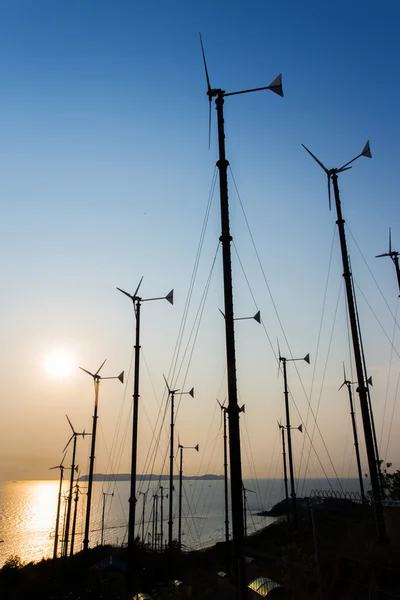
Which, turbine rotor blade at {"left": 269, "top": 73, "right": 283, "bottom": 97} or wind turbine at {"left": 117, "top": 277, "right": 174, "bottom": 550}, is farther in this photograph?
wind turbine at {"left": 117, "top": 277, "right": 174, "bottom": 550}

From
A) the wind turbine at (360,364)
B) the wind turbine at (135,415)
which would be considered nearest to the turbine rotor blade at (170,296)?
the wind turbine at (135,415)

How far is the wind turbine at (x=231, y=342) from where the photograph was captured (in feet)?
31.7

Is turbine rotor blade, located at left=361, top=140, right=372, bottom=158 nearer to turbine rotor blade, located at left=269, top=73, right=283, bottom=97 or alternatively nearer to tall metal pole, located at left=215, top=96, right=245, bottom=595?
turbine rotor blade, located at left=269, top=73, right=283, bottom=97

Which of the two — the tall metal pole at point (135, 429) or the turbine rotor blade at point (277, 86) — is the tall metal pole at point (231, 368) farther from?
the tall metal pole at point (135, 429)

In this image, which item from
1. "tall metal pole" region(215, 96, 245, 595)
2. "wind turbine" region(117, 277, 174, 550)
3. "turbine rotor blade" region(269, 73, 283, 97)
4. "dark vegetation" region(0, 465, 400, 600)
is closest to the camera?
"dark vegetation" region(0, 465, 400, 600)

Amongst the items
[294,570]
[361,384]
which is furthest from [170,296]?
[294,570]

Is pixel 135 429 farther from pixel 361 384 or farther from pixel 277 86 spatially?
pixel 277 86

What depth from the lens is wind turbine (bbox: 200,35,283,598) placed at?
9665 mm

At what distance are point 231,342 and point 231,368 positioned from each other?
2.60 feet

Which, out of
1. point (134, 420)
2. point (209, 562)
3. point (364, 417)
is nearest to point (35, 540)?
point (209, 562)

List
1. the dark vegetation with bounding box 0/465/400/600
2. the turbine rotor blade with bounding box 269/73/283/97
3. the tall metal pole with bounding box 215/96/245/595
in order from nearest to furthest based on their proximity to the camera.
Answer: the dark vegetation with bounding box 0/465/400/600, the tall metal pole with bounding box 215/96/245/595, the turbine rotor blade with bounding box 269/73/283/97

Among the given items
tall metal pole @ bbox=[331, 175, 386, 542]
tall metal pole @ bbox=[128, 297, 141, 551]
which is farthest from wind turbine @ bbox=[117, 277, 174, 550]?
tall metal pole @ bbox=[331, 175, 386, 542]

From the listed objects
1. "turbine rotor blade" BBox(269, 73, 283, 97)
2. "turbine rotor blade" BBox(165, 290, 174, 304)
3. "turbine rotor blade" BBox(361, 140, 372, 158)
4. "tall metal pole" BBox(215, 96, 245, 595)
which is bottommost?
"tall metal pole" BBox(215, 96, 245, 595)

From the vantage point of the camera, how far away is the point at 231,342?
1156 cm
